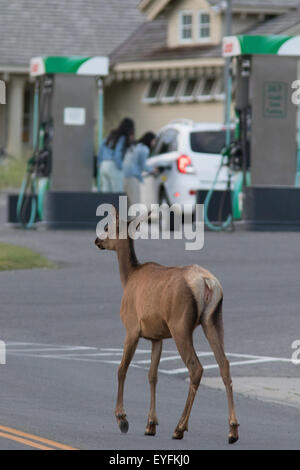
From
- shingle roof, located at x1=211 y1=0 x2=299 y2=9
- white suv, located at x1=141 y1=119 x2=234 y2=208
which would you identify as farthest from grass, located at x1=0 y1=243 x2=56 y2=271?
shingle roof, located at x1=211 y1=0 x2=299 y2=9

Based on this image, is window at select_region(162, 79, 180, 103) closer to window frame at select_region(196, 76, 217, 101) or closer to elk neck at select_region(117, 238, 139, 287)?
window frame at select_region(196, 76, 217, 101)

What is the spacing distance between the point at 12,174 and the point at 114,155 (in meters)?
21.5

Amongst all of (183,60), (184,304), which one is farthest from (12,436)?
(183,60)

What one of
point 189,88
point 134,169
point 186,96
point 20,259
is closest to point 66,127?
point 134,169

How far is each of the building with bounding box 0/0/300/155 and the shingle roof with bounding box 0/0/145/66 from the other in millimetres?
37

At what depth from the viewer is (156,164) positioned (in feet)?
87.2

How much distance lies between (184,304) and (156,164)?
1818 centimetres

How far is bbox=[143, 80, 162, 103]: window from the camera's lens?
167 feet

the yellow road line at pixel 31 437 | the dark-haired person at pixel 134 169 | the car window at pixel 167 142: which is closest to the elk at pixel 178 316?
the yellow road line at pixel 31 437

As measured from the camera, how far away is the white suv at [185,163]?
25906 mm

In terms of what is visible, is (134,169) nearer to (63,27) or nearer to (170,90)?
(170,90)

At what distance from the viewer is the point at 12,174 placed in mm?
47281
